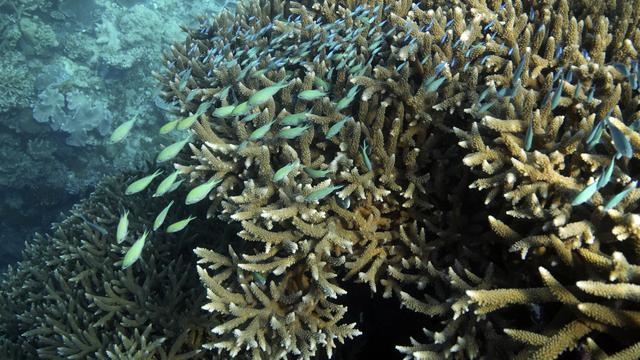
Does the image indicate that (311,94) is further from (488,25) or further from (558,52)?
(558,52)

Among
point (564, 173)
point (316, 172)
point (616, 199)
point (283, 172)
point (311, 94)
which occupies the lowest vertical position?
point (564, 173)

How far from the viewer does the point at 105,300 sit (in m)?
4.28

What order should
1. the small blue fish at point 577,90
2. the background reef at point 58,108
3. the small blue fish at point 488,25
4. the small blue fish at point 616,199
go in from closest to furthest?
1. the small blue fish at point 616,199
2. the small blue fish at point 577,90
3. the small blue fish at point 488,25
4. the background reef at point 58,108

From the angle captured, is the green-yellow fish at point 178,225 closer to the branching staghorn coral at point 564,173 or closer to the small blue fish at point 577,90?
the branching staghorn coral at point 564,173

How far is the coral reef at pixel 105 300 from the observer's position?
407cm

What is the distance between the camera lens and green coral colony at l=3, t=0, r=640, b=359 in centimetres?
248

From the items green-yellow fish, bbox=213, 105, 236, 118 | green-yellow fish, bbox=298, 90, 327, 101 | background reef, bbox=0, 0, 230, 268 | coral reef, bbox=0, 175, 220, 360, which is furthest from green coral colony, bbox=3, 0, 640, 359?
background reef, bbox=0, 0, 230, 268

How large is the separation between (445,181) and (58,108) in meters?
10.6

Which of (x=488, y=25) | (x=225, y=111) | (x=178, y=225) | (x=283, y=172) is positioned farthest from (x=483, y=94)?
(x=178, y=225)

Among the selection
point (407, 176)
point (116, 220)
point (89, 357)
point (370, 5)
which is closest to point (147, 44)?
point (116, 220)

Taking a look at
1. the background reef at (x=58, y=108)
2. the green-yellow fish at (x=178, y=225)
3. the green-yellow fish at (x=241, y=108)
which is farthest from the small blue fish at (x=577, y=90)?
the background reef at (x=58, y=108)

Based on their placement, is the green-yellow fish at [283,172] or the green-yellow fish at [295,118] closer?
the green-yellow fish at [283,172]

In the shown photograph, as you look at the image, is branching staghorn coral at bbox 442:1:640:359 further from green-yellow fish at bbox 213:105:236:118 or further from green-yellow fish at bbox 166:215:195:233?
green-yellow fish at bbox 166:215:195:233

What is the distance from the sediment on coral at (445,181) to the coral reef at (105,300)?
2.78 ft
